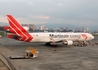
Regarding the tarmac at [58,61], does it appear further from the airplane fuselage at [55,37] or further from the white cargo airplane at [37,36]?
the airplane fuselage at [55,37]

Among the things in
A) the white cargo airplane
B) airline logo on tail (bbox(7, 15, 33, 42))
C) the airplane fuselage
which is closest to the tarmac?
airline logo on tail (bbox(7, 15, 33, 42))

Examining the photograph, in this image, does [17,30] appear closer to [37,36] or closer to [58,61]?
[37,36]

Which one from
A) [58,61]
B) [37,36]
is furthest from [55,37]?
[58,61]

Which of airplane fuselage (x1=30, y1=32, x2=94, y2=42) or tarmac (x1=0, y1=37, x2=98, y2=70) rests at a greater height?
airplane fuselage (x1=30, y1=32, x2=94, y2=42)

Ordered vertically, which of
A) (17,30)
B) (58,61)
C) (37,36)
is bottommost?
(58,61)

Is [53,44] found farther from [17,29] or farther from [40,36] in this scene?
[17,29]

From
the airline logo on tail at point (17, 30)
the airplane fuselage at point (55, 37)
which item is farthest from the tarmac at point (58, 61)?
the airplane fuselage at point (55, 37)

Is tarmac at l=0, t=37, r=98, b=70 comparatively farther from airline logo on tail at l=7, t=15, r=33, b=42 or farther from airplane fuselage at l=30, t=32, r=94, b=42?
airplane fuselage at l=30, t=32, r=94, b=42

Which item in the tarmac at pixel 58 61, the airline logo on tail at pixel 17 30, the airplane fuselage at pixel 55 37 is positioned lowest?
the tarmac at pixel 58 61

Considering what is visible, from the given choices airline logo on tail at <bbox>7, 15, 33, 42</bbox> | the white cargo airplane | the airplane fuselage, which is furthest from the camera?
the airplane fuselage

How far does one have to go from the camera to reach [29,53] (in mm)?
24875

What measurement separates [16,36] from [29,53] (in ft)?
43.1

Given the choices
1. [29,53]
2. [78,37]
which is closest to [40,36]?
[78,37]

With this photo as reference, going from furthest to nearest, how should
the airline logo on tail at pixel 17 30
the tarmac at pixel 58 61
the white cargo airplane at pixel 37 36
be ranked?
the white cargo airplane at pixel 37 36, the airline logo on tail at pixel 17 30, the tarmac at pixel 58 61
